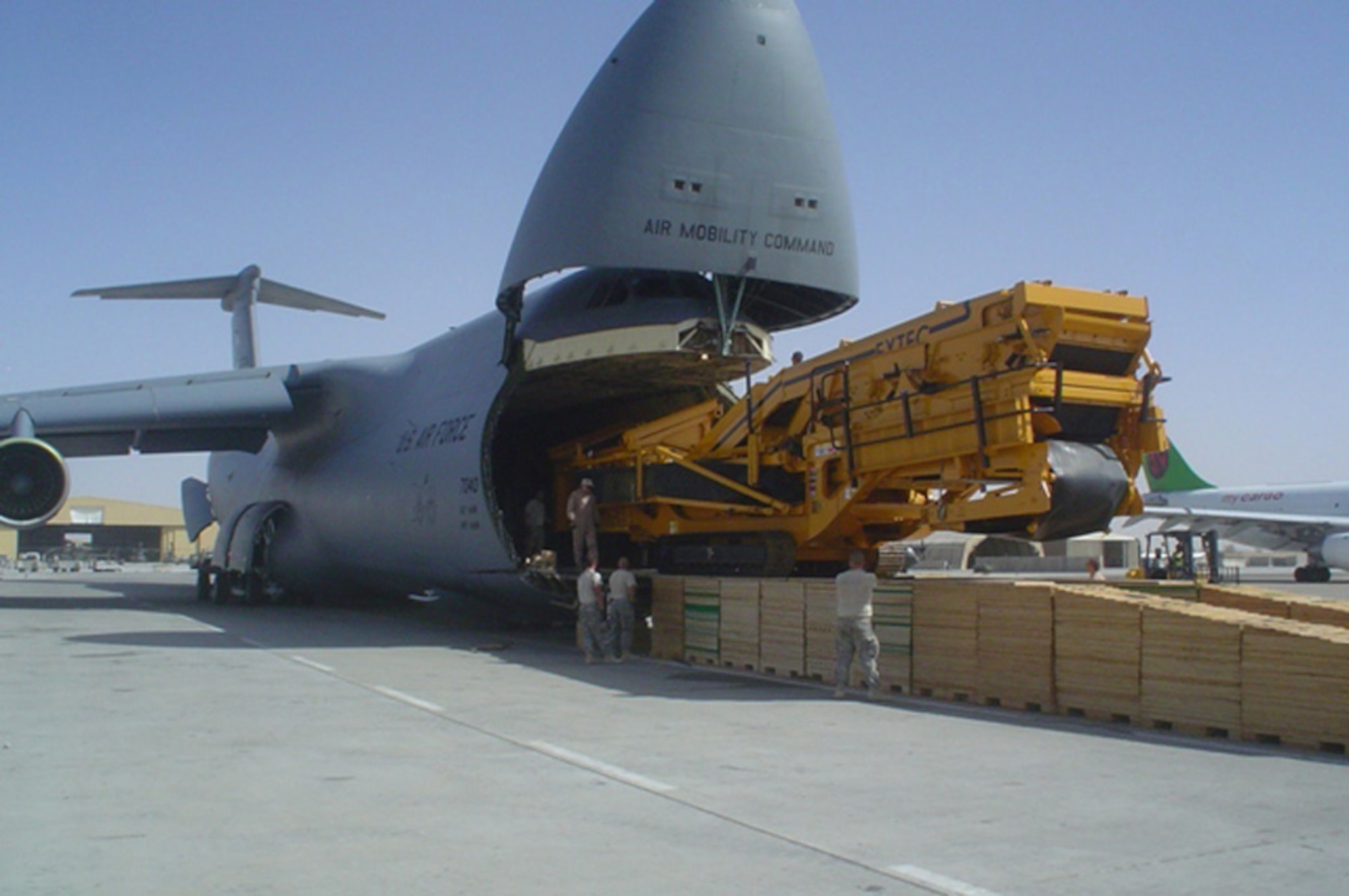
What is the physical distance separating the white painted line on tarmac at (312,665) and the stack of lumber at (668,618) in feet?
13.3

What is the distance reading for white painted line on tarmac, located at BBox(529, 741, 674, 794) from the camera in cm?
704

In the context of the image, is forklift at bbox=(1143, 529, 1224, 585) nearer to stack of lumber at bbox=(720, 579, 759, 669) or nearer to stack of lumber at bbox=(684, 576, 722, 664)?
stack of lumber at bbox=(684, 576, 722, 664)

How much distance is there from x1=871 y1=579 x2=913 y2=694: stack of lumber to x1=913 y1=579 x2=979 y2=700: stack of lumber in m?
0.07

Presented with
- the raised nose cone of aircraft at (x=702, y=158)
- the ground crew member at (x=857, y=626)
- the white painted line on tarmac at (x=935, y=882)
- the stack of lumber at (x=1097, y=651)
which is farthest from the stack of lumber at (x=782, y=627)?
the white painted line on tarmac at (x=935, y=882)

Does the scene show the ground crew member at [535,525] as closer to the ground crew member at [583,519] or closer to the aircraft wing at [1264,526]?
the ground crew member at [583,519]

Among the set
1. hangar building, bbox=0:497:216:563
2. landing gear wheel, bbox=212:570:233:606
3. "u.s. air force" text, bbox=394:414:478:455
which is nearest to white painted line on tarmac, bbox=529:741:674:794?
"u.s. air force" text, bbox=394:414:478:455

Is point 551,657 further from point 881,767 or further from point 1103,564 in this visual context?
point 1103,564

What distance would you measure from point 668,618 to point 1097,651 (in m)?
6.34

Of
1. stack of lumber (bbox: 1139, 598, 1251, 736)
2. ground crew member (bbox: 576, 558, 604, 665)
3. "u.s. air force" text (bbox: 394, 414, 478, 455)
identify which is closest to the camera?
stack of lumber (bbox: 1139, 598, 1251, 736)

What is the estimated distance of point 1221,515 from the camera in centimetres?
4231

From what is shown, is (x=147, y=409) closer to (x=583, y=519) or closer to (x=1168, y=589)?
(x=583, y=519)

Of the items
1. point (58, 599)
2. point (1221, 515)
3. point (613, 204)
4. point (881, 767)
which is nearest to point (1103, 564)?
point (1221, 515)

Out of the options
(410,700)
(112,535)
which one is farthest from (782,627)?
(112,535)

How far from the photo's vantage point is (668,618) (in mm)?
15117
